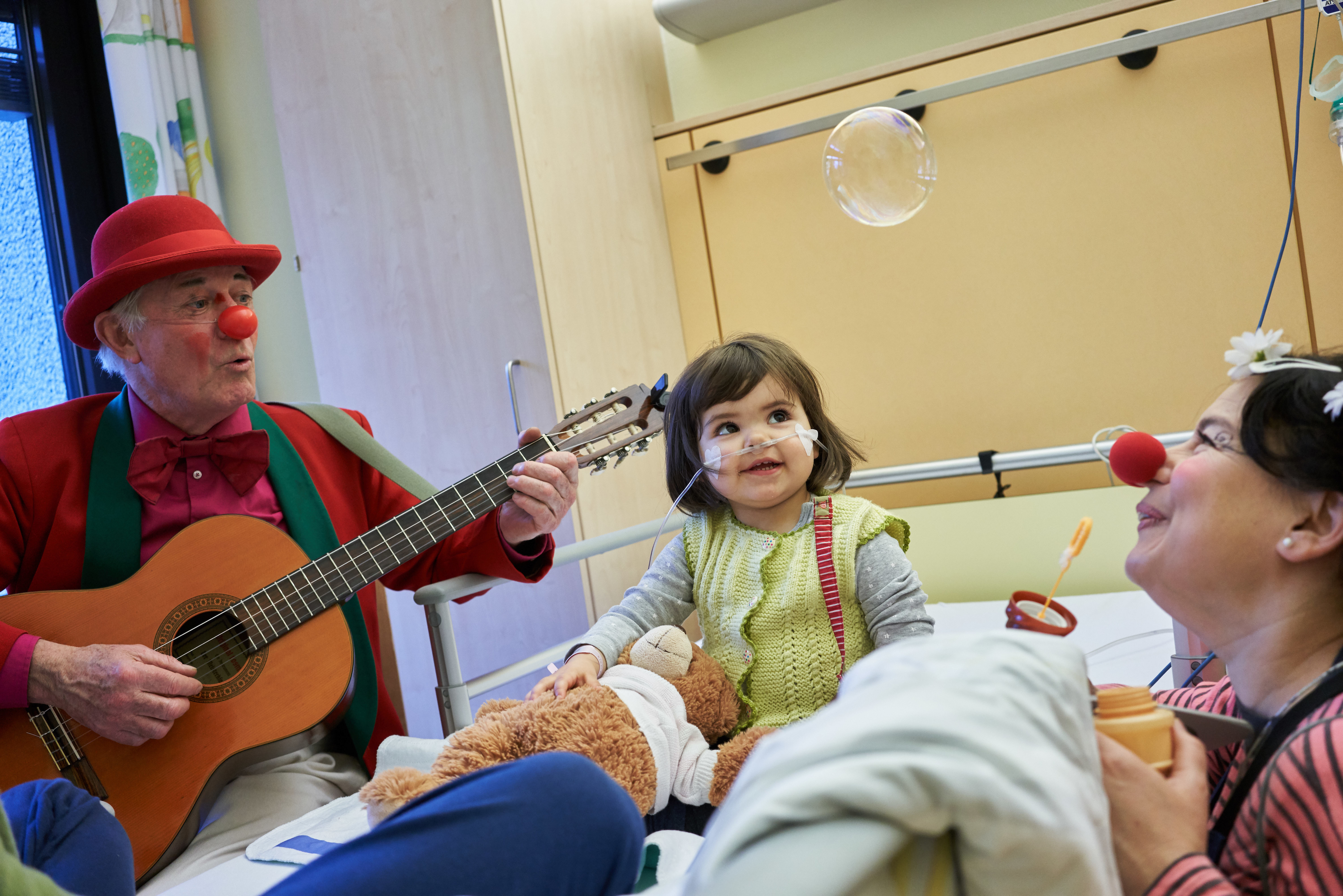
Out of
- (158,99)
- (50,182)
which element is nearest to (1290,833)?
(158,99)

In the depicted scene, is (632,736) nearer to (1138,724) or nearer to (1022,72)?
(1138,724)

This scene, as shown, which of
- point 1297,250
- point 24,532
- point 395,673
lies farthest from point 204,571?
point 1297,250

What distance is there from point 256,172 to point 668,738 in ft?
7.80

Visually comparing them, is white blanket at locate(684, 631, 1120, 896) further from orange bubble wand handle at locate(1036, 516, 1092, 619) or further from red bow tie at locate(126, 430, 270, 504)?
red bow tie at locate(126, 430, 270, 504)

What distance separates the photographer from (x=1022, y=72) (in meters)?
2.15

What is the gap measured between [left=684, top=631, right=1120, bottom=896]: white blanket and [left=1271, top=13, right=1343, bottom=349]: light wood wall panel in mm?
1967

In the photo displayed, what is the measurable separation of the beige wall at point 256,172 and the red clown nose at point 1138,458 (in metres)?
2.49

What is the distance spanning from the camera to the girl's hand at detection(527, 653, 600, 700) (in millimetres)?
1223

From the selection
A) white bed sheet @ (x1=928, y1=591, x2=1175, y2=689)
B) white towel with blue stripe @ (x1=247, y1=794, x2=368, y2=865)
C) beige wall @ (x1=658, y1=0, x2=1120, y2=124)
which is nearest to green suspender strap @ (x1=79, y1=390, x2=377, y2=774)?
white towel with blue stripe @ (x1=247, y1=794, x2=368, y2=865)

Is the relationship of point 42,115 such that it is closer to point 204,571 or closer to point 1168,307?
point 204,571

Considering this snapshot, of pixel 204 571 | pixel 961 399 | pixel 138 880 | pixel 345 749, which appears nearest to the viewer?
pixel 138 880

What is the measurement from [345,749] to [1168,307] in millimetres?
1846

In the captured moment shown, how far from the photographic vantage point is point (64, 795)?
1062 mm

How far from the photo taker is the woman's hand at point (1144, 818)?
1.84ft
